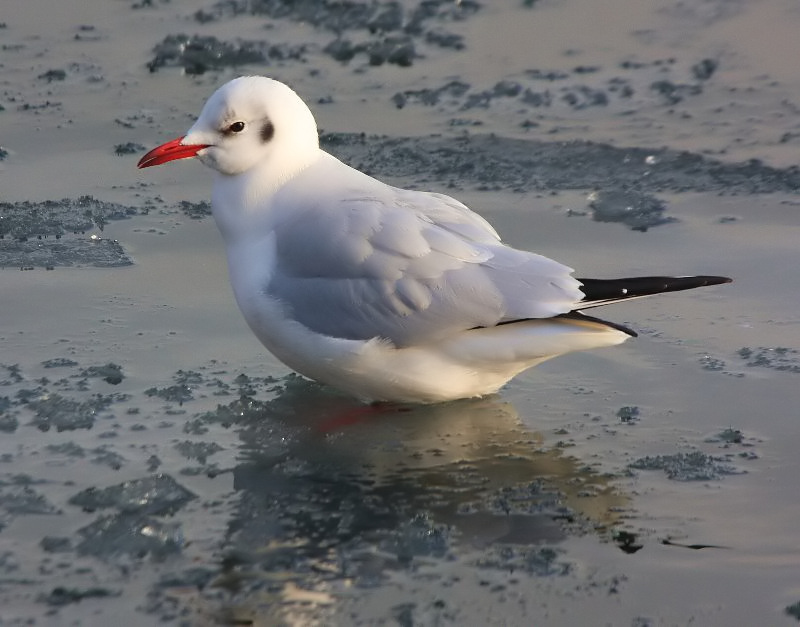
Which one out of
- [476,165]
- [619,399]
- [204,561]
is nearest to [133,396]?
[204,561]

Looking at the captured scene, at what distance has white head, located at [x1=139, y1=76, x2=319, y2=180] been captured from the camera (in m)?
5.18

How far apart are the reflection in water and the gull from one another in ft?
0.49

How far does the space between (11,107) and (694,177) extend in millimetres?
3723

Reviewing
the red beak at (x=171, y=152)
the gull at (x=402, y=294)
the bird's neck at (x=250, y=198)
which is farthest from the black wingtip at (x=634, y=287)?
the red beak at (x=171, y=152)

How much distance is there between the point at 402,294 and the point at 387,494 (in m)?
0.73

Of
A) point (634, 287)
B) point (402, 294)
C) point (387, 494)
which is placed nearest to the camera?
point (387, 494)

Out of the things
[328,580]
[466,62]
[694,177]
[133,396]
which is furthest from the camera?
[466,62]

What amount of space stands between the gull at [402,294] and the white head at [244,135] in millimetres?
165

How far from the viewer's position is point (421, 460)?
15.4ft

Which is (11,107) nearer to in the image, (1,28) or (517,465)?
(1,28)

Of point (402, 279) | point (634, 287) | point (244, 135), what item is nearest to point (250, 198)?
point (244, 135)

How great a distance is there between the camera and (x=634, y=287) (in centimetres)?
463

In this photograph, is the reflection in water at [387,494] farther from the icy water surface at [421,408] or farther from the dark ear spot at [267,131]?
the dark ear spot at [267,131]

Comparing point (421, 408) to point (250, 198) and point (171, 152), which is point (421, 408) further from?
point (171, 152)
